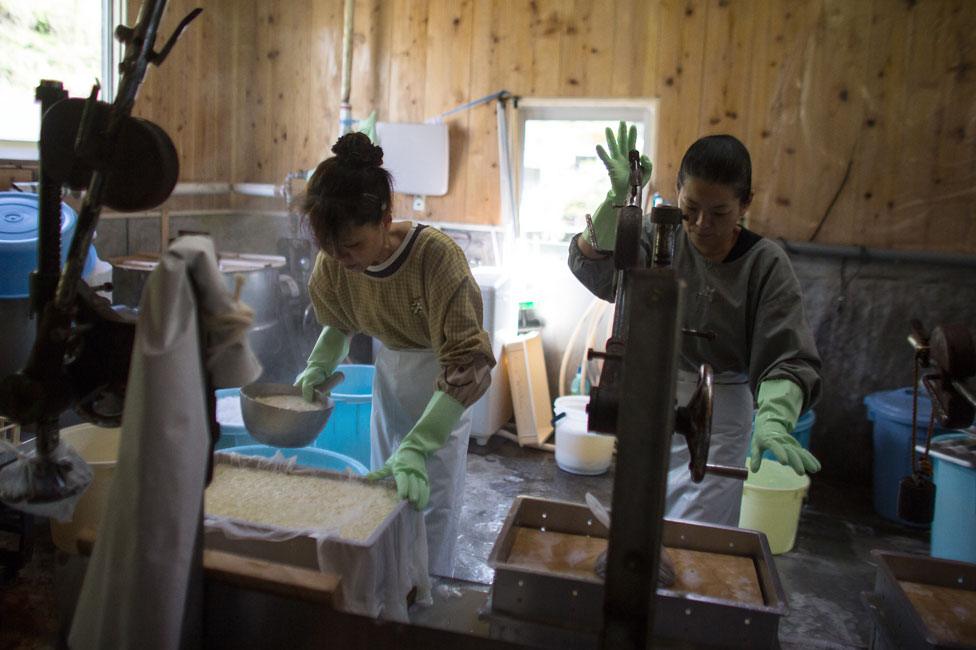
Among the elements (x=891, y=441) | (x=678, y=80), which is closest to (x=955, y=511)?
(x=891, y=441)

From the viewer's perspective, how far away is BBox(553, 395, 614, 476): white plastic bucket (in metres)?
4.00

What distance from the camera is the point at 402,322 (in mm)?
2078

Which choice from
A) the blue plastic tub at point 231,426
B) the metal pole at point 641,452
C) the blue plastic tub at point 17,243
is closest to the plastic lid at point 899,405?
the blue plastic tub at point 231,426

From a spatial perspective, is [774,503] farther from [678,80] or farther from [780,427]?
[678,80]

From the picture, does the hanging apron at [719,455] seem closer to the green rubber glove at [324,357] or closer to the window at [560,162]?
the green rubber glove at [324,357]

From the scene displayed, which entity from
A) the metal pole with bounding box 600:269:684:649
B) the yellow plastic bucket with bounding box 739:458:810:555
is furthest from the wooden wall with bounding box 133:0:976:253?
the metal pole with bounding box 600:269:684:649

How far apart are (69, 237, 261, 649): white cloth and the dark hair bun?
3.24ft

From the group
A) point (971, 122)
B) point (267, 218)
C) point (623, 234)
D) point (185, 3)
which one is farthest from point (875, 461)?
point (185, 3)

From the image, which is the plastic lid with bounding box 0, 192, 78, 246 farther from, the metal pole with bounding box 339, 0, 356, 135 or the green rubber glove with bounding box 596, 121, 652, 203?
the metal pole with bounding box 339, 0, 356, 135

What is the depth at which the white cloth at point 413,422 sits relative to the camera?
6.88 feet

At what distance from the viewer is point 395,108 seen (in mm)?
4867

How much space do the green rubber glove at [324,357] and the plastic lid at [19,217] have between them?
43.0 inches

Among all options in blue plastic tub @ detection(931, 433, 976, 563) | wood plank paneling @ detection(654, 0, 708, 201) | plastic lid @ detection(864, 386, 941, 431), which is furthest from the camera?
wood plank paneling @ detection(654, 0, 708, 201)

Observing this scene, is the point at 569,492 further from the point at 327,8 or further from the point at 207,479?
the point at 327,8
